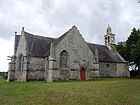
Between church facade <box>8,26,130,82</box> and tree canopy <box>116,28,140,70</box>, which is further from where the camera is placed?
tree canopy <box>116,28,140,70</box>

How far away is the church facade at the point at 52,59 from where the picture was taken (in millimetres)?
30453

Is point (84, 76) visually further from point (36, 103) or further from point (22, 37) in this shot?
point (36, 103)

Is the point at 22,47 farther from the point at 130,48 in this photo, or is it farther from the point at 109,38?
the point at 130,48

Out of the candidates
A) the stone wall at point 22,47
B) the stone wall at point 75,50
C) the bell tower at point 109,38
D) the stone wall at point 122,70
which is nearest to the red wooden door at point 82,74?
the stone wall at point 75,50

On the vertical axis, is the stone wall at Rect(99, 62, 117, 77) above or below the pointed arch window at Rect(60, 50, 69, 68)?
below

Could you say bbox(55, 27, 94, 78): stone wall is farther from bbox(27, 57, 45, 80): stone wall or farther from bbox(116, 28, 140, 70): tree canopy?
bbox(116, 28, 140, 70): tree canopy

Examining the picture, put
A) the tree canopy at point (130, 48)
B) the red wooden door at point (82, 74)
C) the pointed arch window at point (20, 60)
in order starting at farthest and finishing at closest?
the tree canopy at point (130, 48) → the pointed arch window at point (20, 60) → the red wooden door at point (82, 74)

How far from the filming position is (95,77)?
33594 mm

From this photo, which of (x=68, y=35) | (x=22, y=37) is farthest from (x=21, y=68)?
(x=68, y=35)

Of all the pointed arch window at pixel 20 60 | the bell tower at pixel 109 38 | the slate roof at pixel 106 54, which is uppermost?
the bell tower at pixel 109 38

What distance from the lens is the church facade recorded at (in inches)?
1199

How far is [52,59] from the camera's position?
29.5 m

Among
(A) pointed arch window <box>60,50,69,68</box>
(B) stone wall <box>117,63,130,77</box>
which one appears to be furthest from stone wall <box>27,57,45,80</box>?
(B) stone wall <box>117,63,130,77</box>

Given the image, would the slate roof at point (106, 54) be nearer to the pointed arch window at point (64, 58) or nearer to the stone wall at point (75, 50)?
the stone wall at point (75, 50)
